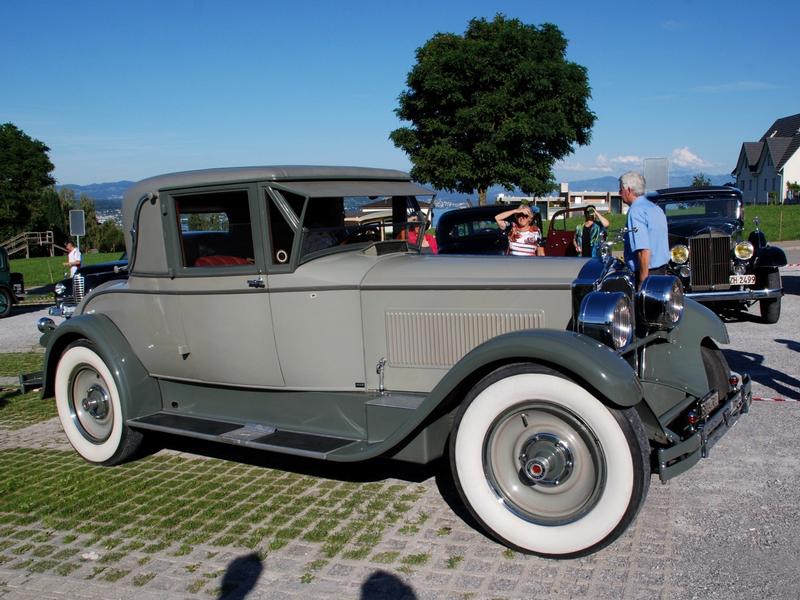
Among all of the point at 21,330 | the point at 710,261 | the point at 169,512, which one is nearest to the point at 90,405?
the point at 169,512

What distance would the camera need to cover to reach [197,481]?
469cm

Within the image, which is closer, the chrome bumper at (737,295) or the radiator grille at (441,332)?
the radiator grille at (441,332)

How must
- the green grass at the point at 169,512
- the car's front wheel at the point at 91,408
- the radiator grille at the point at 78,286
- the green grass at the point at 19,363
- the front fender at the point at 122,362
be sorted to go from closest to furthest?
1. the green grass at the point at 169,512
2. the front fender at the point at 122,362
3. the car's front wheel at the point at 91,408
4. the green grass at the point at 19,363
5. the radiator grille at the point at 78,286

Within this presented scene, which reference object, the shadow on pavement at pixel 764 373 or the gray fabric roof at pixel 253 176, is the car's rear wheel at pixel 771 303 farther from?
the gray fabric roof at pixel 253 176

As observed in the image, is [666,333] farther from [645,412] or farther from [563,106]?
[563,106]

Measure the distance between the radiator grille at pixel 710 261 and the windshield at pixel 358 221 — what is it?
6.60 m

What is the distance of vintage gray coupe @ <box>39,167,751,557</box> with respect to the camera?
3293 mm

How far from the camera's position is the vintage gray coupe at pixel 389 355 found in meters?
3.29

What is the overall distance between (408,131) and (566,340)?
66.1ft

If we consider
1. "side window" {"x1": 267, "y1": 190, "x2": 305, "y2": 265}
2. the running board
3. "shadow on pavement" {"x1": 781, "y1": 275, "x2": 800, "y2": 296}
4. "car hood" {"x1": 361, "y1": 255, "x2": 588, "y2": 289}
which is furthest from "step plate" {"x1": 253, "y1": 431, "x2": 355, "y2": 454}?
"shadow on pavement" {"x1": 781, "y1": 275, "x2": 800, "y2": 296}

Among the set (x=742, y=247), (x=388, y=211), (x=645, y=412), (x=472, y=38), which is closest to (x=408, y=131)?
(x=472, y=38)

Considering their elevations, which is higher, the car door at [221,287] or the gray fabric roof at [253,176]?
the gray fabric roof at [253,176]

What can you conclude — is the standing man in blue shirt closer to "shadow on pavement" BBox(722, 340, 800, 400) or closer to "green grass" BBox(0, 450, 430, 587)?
"shadow on pavement" BBox(722, 340, 800, 400)

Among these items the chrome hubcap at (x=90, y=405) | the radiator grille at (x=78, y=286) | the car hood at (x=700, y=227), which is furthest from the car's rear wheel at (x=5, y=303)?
the car hood at (x=700, y=227)
